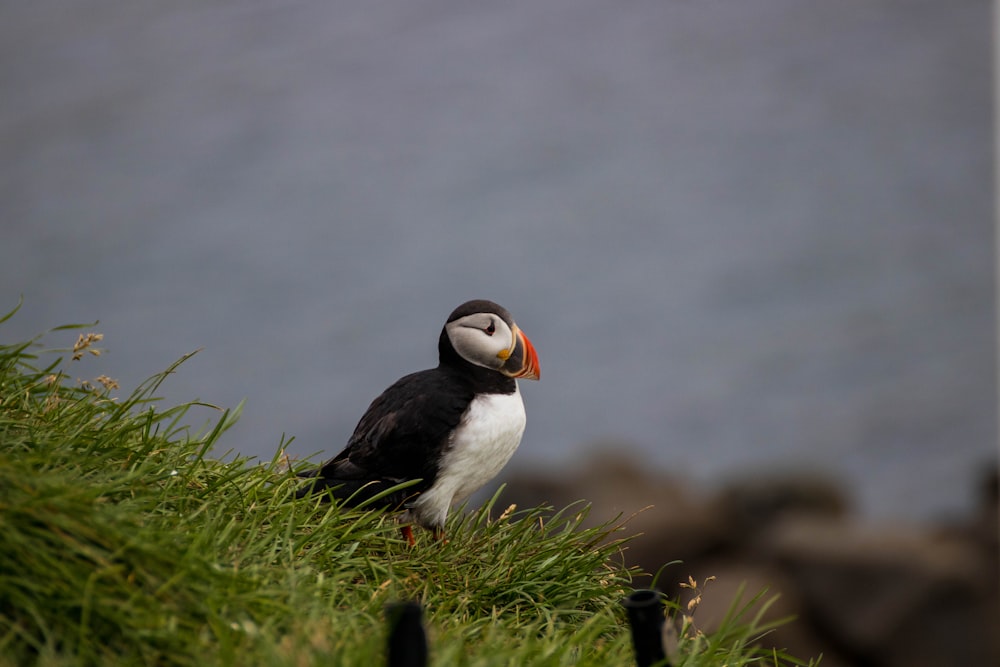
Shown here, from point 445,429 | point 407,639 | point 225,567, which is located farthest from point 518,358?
point 407,639

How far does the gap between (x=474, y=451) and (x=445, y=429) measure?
0.11 meters

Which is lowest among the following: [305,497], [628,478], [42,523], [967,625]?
[967,625]

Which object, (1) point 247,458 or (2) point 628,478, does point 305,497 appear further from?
(2) point 628,478

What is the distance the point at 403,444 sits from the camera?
2.83 meters

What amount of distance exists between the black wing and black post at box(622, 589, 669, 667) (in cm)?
89

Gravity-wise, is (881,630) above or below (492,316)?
below

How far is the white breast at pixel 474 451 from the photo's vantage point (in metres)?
2.84

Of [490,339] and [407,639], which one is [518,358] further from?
[407,639]

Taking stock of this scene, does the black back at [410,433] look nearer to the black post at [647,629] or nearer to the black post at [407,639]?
the black post at [647,629]

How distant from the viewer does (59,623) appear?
1949 millimetres

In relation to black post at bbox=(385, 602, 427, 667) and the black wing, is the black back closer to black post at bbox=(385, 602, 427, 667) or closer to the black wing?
the black wing

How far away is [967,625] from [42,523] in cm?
718

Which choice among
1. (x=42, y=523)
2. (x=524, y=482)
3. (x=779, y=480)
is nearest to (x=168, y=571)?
(x=42, y=523)

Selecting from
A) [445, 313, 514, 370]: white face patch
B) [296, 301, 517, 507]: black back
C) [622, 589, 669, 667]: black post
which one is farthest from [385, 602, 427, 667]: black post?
[445, 313, 514, 370]: white face patch
